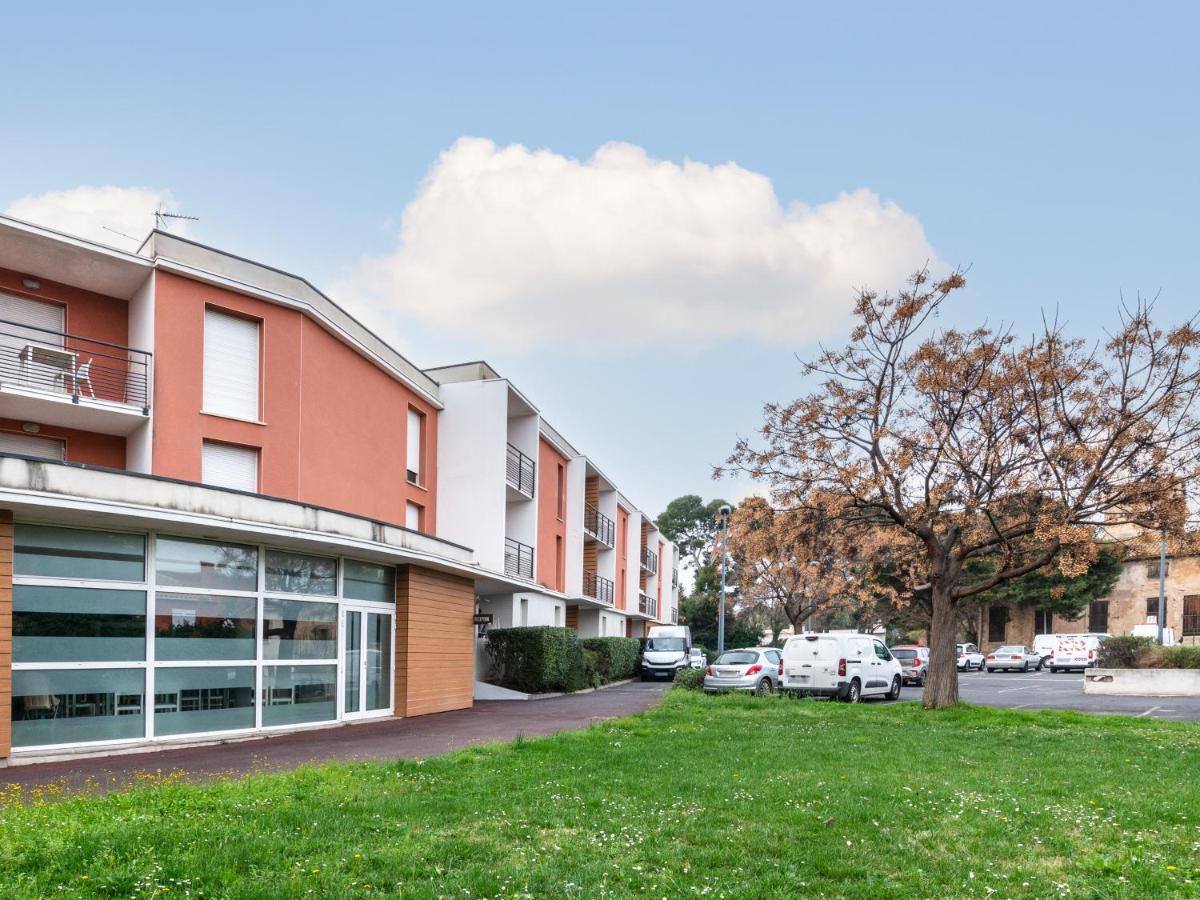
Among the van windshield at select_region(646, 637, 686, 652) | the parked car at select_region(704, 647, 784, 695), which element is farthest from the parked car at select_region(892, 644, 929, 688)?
the parked car at select_region(704, 647, 784, 695)

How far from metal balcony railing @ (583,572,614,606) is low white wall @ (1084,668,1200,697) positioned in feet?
61.8

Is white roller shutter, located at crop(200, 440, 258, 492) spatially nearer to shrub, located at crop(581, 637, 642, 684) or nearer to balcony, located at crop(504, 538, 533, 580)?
balcony, located at crop(504, 538, 533, 580)

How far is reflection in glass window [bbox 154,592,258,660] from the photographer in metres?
13.9

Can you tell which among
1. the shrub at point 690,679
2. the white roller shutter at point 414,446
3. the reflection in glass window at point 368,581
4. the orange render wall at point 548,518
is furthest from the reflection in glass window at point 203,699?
the orange render wall at point 548,518

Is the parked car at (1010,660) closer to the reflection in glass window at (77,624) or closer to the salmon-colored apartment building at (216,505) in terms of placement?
the salmon-colored apartment building at (216,505)

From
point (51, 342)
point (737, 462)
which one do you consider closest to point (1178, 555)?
point (737, 462)

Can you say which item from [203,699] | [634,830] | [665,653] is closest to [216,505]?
[203,699]

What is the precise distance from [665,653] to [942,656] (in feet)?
58.4

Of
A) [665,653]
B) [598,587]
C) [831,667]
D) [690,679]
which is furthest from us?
[598,587]

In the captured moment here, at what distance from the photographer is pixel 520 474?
3078 cm

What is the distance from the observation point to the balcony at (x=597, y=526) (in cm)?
4275

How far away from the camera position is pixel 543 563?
112 ft

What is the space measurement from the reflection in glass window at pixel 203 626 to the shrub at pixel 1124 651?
27115 mm

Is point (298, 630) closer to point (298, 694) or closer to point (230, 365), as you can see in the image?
point (298, 694)
